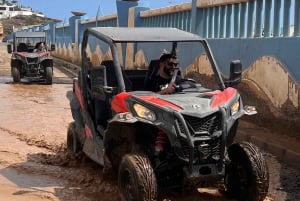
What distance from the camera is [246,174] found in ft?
16.1

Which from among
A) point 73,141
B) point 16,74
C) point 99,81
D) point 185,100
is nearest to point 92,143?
point 99,81

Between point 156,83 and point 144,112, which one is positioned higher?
point 156,83

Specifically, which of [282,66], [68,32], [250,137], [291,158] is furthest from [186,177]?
[68,32]

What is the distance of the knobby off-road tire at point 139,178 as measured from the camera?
4375 mm

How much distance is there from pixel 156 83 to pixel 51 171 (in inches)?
73.8

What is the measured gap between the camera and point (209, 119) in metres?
4.56

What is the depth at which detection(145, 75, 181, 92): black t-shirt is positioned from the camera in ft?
17.8

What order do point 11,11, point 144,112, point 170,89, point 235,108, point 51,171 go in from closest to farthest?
point 144,112 → point 235,108 → point 170,89 → point 51,171 → point 11,11

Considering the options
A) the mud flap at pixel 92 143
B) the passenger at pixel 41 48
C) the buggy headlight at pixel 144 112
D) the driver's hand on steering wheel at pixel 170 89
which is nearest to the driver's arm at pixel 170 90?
the driver's hand on steering wheel at pixel 170 89

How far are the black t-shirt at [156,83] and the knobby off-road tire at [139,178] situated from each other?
1047 millimetres

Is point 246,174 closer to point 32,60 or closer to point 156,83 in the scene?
point 156,83

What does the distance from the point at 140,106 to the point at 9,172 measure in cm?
246

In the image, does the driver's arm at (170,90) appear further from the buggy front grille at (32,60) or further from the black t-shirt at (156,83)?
the buggy front grille at (32,60)

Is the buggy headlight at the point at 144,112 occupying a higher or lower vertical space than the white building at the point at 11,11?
lower
